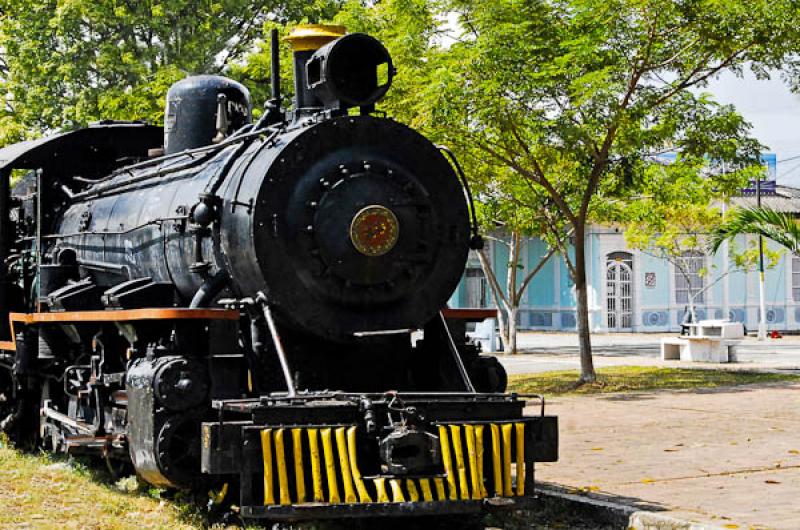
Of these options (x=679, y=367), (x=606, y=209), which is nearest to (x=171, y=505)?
(x=679, y=367)

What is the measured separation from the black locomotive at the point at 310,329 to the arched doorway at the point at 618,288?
34745mm

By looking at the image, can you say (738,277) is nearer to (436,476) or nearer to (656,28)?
(656,28)

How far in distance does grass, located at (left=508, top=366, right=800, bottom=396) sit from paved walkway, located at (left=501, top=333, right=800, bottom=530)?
815mm

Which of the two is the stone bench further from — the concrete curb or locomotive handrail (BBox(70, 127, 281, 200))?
locomotive handrail (BBox(70, 127, 281, 200))

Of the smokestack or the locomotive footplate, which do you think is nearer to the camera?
the locomotive footplate

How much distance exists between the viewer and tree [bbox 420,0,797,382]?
15547mm

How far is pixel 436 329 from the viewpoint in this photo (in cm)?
782

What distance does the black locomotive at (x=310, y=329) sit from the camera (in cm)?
627

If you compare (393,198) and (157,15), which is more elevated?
(157,15)

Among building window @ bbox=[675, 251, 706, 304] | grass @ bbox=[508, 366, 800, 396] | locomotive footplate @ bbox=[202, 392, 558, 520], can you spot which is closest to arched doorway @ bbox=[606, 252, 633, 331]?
building window @ bbox=[675, 251, 706, 304]

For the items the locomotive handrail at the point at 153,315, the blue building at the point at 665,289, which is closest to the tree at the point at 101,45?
the locomotive handrail at the point at 153,315

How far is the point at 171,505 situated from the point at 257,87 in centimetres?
1588

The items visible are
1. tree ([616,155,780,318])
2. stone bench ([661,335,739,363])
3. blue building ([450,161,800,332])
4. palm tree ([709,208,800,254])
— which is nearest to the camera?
palm tree ([709,208,800,254])

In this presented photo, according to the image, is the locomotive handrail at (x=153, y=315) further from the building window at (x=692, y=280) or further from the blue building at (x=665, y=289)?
the building window at (x=692, y=280)
